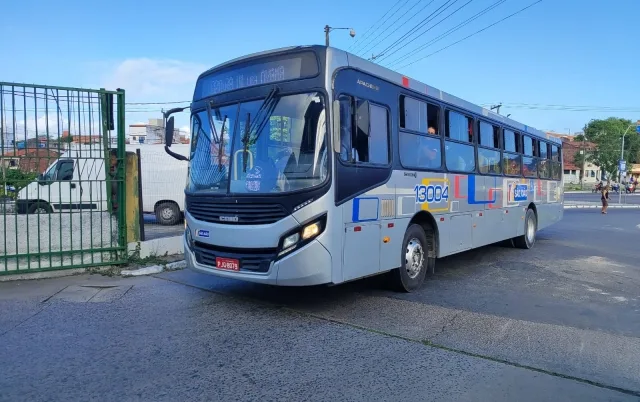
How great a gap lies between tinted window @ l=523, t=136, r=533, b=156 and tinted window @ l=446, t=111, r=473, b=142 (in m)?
3.77

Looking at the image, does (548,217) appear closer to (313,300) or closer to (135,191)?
(313,300)

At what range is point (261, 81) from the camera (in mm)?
5918

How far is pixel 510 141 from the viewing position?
1106 centimetres

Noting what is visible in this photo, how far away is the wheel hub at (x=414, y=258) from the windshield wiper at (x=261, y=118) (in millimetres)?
2812

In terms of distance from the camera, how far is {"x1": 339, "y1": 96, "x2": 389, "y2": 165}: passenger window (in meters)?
5.68

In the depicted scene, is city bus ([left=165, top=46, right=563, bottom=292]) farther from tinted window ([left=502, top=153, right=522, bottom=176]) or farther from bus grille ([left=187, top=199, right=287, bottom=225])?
tinted window ([left=502, top=153, right=522, bottom=176])

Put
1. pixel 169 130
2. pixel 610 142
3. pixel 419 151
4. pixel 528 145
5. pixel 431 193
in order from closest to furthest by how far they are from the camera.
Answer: pixel 169 130 → pixel 419 151 → pixel 431 193 → pixel 528 145 → pixel 610 142

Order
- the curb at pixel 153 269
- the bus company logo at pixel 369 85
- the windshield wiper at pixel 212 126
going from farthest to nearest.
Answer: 1. the curb at pixel 153 269
2. the windshield wiper at pixel 212 126
3. the bus company logo at pixel 369 85

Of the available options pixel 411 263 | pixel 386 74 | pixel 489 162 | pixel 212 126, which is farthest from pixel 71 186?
pixel 489 162

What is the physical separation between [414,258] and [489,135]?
4.08 metres

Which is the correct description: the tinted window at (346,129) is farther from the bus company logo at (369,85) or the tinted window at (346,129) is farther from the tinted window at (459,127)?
the tinted window at (459,127)

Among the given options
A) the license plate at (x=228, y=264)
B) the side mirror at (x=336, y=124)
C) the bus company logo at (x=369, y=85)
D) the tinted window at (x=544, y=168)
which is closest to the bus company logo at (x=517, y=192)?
the tinted window at (x=544, y=168)

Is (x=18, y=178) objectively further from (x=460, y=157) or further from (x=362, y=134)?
(x=460, y=157)

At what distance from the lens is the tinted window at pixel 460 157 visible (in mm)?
8188
